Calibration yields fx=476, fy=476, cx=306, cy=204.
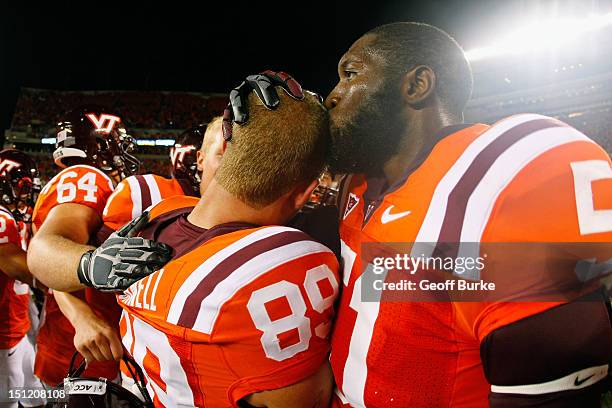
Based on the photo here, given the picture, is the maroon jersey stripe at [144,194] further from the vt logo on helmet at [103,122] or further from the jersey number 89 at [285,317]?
the vt logo on helmet at [103,122]

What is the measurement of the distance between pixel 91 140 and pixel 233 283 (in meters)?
2.29

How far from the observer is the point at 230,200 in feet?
4.19

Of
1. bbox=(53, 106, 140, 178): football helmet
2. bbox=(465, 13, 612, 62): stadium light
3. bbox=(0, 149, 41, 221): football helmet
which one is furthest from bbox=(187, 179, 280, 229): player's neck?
bbox=(465, 13, 612, 62): stadium light

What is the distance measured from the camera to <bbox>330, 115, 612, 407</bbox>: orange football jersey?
839mm

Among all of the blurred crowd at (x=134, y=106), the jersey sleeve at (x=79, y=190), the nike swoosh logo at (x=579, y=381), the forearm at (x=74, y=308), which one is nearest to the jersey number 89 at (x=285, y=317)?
the nike swoosh logo at (x=579, y=381)

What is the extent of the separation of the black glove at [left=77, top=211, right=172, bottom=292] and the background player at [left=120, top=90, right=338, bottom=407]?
0.03 m

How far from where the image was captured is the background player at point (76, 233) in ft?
5.76

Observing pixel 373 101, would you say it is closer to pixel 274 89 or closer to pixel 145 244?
pixel 274 89

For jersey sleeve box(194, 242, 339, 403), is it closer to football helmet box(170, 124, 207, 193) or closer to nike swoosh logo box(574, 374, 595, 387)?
nike swoosh logo box(574, 374, 595, 387)

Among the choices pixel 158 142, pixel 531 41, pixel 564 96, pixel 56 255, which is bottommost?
pixel 158 142

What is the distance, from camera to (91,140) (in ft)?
9.79

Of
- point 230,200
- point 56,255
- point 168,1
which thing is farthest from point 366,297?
point 168,1

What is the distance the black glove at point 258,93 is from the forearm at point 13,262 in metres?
2.66

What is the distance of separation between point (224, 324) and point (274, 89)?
0.62 metres
